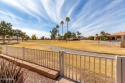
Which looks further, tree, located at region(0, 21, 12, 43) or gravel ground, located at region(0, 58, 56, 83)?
tree, located at region(0, 21, 12, 43)

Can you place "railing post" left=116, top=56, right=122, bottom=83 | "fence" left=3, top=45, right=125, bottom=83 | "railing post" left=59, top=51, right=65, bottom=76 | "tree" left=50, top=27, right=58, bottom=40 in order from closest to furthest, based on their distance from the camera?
"railing post" left=116, top=56, right=122, bottom=83, "fence" left=3, top=45, right=125, bottom=83, "railing post" left=59, top=51, right=65, bottom=76, "tree" left=50, top=27, right=58, bottom=40

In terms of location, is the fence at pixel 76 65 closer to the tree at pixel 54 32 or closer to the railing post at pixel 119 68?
the railing post at pixel 119 68

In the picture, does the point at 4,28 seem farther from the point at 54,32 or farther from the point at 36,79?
the point at 54,32

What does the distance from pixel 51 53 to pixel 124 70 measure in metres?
3.37

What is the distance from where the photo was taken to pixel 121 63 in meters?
3.37

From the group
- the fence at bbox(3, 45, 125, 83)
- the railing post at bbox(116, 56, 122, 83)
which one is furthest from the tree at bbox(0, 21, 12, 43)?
the railing post at bbox(116, 56, 122, 83)

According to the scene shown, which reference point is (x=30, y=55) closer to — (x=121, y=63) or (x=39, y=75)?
(x=39, y=75)

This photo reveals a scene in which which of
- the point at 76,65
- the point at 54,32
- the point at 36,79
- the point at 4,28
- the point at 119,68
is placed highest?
the point at 54,32

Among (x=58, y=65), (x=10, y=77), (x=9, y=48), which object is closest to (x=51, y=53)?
(x=58, y=65)

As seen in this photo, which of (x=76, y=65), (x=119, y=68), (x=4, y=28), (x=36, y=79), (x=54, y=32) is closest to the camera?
(x=119, y=68)

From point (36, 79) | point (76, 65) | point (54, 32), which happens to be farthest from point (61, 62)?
point (54, 32)

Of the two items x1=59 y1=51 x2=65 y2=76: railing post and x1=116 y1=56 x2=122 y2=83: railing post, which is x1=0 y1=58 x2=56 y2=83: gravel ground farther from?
x1=116 y1=56 x2=122 y2=83: railing post

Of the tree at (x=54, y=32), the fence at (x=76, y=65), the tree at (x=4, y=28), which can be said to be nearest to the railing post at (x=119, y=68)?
the fence at (x=76, y=65)

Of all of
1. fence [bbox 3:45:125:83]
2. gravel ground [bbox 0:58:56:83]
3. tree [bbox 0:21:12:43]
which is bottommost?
gravel ground [bbox 0:58:56:83]
